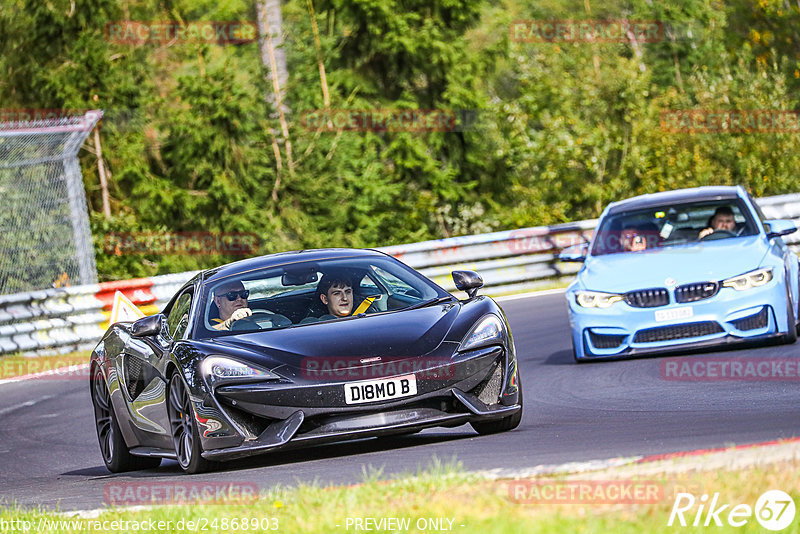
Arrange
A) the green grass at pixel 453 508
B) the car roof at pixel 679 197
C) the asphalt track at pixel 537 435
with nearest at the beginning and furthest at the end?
1. the green grass at pixel 453 508
2. the asphalt track at pixel 537 435
3. the car roof at pixel 679 197

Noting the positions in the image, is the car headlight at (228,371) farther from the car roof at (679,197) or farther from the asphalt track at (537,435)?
the car roof at (679,197)

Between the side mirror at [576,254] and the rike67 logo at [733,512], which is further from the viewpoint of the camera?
the side mirror at [576,254]

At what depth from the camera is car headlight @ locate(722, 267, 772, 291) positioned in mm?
11625

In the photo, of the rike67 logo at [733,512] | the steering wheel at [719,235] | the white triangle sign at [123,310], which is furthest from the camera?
the white triangle sign at [123,310]

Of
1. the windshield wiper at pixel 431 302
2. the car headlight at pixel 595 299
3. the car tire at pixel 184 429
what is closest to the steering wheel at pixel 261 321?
the car tire at pixel 184 429

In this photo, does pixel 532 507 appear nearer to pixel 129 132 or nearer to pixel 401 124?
pixel 129 132

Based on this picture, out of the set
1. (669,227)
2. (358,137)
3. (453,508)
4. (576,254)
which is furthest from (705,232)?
(358,137)

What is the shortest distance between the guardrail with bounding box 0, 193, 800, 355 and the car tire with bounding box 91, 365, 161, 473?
804 centimetres

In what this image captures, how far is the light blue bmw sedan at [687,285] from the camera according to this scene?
11.6m

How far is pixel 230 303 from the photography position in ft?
29.0

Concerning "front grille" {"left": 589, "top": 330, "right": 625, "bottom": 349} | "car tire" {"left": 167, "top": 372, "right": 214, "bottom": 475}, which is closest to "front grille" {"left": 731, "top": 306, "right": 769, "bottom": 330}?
"front grille" {"left": 589, "top": 330, "right": 625, "bottom": 349}

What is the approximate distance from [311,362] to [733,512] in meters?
3.24

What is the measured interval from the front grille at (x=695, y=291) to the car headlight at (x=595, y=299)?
51 centimetres

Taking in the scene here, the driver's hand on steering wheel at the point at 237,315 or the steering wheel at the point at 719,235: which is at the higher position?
the driver's hand on steering wheel at the point at 237,315
